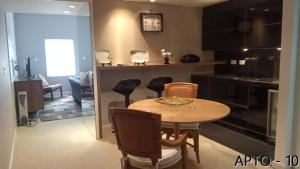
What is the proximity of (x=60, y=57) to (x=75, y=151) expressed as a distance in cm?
537

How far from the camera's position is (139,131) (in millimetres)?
1881

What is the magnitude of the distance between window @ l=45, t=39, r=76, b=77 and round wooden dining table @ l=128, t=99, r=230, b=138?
19.8 ft

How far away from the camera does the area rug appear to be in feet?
17.0

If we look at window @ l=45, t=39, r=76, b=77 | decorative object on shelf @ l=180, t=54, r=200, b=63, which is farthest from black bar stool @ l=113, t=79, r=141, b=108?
window @ l=45, t=39, r=76, b=77

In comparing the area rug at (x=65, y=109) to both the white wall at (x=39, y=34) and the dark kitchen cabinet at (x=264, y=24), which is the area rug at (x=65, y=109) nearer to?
the white wall at (x=39, y=34)

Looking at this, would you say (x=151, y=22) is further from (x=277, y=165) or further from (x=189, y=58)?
(x=277, y=165)

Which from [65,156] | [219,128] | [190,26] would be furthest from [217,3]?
[65,156]

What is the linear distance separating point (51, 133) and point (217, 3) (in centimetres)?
400

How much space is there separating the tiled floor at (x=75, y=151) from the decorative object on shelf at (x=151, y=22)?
6.77 ft

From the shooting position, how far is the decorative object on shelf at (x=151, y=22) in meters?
4.57

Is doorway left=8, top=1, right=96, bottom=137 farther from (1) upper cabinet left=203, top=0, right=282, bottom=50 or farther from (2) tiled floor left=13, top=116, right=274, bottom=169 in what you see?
(1) upper cabinet left=203, top=0, right=282, bottom=50

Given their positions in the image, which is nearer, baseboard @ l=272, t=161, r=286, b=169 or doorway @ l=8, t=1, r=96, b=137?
baseboard @ l=272, t=161, r=286, b=169

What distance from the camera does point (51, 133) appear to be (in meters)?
4.26

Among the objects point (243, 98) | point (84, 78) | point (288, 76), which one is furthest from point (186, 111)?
point (84, 78)
